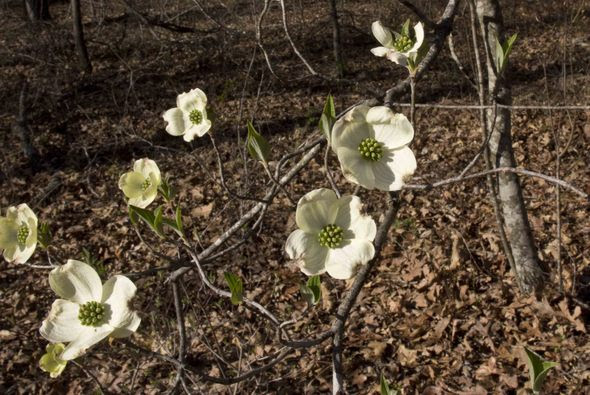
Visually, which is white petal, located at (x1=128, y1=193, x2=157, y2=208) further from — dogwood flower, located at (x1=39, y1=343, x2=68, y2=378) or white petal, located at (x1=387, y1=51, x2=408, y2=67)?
white petal, located at (x1=387, y1=51, x2=408, y2=67)

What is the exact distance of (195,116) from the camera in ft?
5.07

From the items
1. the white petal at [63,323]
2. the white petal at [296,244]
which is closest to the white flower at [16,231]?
the white petal at [63,323]

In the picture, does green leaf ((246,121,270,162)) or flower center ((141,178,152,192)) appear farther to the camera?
flower center ((141,178,152,192))

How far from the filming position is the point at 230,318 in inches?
136

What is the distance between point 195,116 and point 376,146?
0.74 meters

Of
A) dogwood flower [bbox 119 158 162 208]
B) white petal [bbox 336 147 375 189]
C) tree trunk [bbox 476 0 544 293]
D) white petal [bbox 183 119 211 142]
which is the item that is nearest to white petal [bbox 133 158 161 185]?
dogwood flower [bbox 119 158 162 208]

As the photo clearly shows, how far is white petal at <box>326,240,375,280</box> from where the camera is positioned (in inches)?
37.9

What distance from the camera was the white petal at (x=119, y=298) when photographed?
96 cm

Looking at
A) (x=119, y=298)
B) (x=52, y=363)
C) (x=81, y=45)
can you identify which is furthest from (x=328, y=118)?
(x=81, y=45)

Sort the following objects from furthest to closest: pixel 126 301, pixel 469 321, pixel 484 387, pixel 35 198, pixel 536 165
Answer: pixel 35 198 → pixel 536 165 → pixel 469 321 → pixel 484 387 → pixel 126 301

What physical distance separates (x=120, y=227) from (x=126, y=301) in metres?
4.05

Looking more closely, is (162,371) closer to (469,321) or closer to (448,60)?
(469,321)

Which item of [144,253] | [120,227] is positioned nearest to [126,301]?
[144,253]

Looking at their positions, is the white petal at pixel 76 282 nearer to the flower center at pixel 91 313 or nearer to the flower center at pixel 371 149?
the flower center at pixel 91 313
